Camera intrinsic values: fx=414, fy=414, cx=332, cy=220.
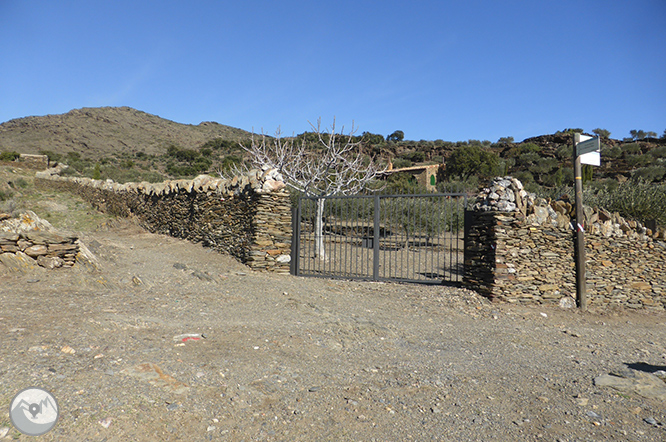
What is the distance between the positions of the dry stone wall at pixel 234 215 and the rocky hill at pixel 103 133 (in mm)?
42673

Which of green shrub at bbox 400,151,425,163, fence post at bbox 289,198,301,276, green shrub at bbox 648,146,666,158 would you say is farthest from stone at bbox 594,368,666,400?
green shrub at bbox 400,151,425,163

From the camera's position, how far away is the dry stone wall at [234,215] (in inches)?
345

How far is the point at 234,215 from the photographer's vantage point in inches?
375

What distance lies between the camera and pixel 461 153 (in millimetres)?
37031

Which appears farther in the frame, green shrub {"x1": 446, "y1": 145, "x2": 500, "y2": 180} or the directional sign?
green shrub {"x1": 446, "y1": 145, "x2": 500, "y2": 180}

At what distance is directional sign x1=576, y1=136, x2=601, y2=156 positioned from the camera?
6664 millimetres

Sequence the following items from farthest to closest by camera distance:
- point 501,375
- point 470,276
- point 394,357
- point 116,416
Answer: point 470,276 → point 394,357 → point 501,375 → point 116,416

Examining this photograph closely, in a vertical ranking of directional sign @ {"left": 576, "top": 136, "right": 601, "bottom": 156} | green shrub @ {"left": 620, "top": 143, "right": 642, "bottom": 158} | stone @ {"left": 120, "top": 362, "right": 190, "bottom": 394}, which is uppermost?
green shrub @ {"left": 620, "top": 143, "right": 642, "bottom": 158}

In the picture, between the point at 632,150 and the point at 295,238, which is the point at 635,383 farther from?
the point at 632,150

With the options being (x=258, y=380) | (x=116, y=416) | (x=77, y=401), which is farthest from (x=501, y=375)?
(x=77, y=401)

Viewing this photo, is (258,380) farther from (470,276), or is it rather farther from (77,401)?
(470,276)

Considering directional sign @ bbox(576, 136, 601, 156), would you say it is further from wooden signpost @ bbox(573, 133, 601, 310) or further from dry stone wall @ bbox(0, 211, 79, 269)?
dry stone wall @ bbox(0, 211, 79, 269)

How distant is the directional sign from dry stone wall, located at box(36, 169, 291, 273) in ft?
18.5

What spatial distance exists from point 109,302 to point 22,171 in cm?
2524
